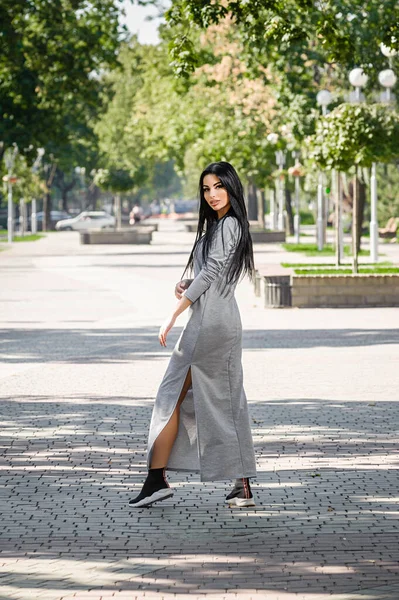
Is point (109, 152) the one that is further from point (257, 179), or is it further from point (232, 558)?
point (232, 558)

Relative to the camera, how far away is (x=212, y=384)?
6559 millimetres

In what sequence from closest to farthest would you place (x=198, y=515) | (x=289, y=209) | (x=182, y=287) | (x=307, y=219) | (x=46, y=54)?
(x=198, y=515)
(x=182, y=287)
(x=46, y=54)
(x=289, y=209)
(x=307, y=219)

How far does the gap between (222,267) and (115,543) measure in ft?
4.90

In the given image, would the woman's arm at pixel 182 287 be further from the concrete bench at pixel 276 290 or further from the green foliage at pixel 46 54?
the green foliage at pixel 46 54

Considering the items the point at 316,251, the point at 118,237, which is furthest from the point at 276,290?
the point at 118,237

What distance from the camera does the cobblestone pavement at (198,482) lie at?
529 cm

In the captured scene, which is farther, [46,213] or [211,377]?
[46,213]

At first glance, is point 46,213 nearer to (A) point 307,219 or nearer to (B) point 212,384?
(A) point 307,219

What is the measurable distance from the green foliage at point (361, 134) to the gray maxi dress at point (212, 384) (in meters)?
18.9

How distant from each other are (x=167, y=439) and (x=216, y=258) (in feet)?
3.01

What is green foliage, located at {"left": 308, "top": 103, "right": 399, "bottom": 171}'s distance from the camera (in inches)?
988

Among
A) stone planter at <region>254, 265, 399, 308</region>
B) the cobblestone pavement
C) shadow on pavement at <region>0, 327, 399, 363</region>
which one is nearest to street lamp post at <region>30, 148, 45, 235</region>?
stone planter at <region>254, 265, 399, 308</region>

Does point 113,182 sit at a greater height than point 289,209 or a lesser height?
greater

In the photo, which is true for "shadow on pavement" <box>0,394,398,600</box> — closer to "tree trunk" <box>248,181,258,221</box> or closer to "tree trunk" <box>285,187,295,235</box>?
"tree trunk" <box>285,187,295,235</box>
